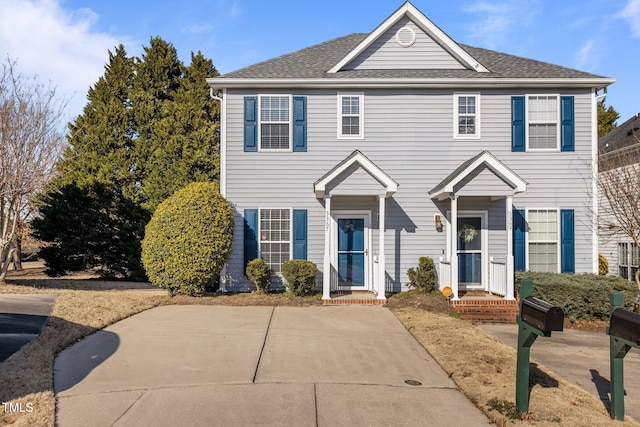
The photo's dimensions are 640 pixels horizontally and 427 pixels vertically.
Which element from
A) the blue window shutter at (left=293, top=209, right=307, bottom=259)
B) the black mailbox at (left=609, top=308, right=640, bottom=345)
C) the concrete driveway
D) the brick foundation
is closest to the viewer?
the black mailbox at (left=609, top=308, right=640, bottom=345)

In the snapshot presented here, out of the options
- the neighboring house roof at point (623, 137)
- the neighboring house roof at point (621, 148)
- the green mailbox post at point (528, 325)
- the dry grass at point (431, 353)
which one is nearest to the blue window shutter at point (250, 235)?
the dry grass at point (431, 353)

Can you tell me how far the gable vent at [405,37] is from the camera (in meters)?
12.0

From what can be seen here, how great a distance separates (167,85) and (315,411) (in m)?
18.1

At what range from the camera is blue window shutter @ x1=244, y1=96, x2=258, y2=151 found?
37.9 feet

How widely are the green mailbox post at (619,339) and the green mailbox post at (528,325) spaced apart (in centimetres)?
65

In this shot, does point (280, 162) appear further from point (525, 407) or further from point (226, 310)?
point (525, 407)

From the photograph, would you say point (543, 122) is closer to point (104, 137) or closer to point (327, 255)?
point (327, 255)

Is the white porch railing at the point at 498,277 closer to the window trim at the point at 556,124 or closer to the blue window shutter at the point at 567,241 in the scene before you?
the blue window shutter at the point at 567,241

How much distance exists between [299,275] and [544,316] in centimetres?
735

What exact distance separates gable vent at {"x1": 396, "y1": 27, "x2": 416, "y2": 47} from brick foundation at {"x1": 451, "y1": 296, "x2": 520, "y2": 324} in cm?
692

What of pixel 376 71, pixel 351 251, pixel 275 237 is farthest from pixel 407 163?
pixel 275 237

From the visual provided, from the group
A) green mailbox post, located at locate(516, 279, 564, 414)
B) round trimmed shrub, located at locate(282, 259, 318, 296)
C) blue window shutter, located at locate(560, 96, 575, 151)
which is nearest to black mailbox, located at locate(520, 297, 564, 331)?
green mailbox post, located at locate(516, 279, 564, 414)

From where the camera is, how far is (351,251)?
11.5 m

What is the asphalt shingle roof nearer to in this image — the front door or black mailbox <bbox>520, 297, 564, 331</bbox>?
the front door
